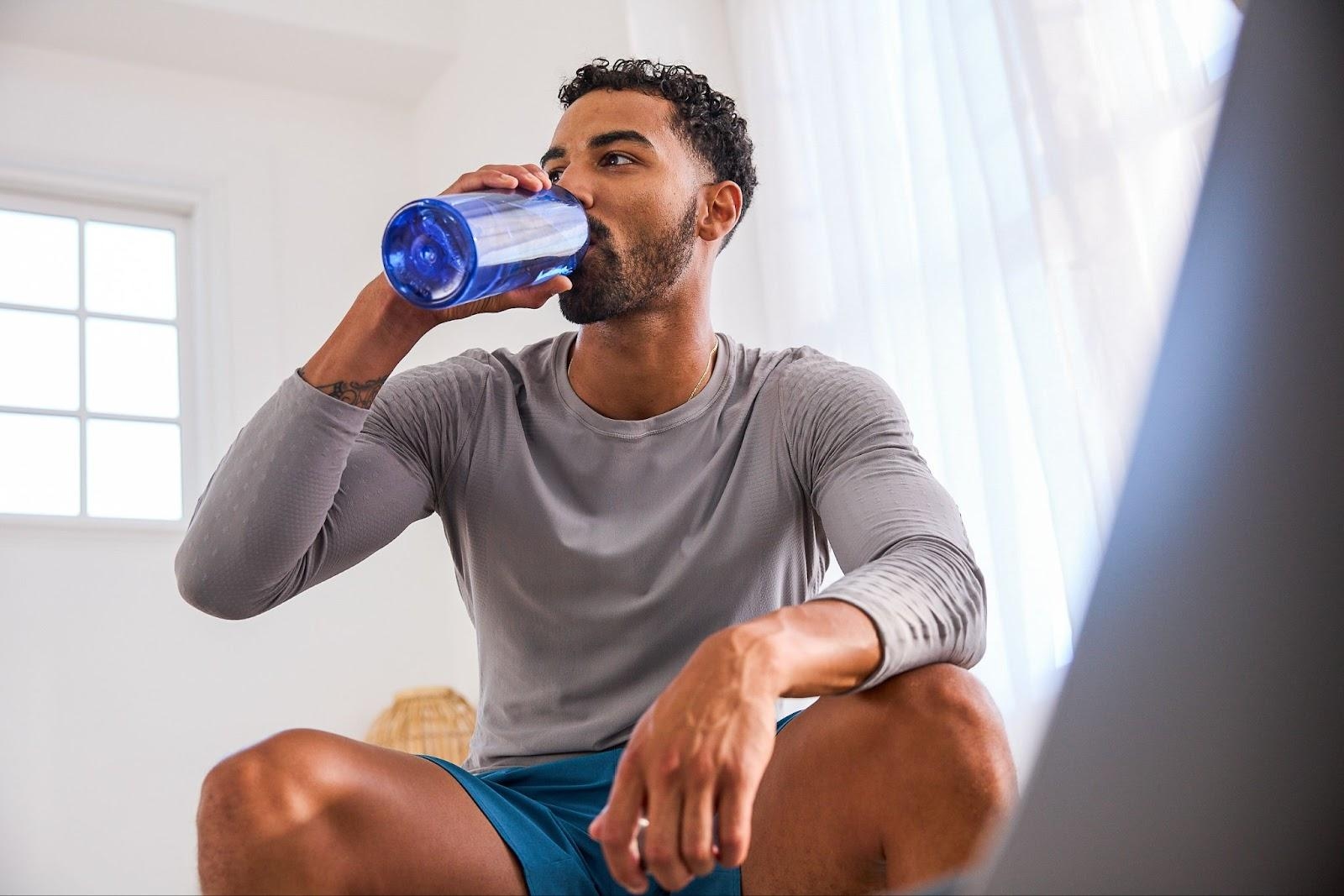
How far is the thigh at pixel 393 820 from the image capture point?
950 millimetres

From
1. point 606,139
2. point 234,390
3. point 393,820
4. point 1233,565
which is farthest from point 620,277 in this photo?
point 234,390

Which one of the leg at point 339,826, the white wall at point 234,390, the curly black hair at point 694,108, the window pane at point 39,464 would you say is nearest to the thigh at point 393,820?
the leg at point 339,826

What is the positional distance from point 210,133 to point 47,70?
437 millimetres

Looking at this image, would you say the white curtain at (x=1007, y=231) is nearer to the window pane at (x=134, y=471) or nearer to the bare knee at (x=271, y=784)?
the bare knee at (x=271, y=784)

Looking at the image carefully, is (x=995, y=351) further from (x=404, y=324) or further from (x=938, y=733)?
(x=938, y=733)

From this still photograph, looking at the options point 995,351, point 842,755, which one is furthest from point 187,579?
point 995,351

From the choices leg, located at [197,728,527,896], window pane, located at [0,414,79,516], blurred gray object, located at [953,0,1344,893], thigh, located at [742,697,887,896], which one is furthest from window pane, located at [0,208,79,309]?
blurred gray object, located at [953,0,1344,893]

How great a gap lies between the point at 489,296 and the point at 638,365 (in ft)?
0.83

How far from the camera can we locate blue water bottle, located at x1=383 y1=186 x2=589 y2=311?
1.09 m

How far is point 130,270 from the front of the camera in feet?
11.8

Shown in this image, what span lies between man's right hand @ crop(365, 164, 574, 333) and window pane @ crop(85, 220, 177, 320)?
2629mm

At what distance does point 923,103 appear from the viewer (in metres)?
2.40

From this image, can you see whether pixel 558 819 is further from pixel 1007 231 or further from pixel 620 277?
pixel 1007 231

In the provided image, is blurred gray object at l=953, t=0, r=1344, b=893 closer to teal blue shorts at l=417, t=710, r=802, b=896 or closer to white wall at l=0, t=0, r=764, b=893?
teal blue shorts at l=417, t=710, r=802, b=896
